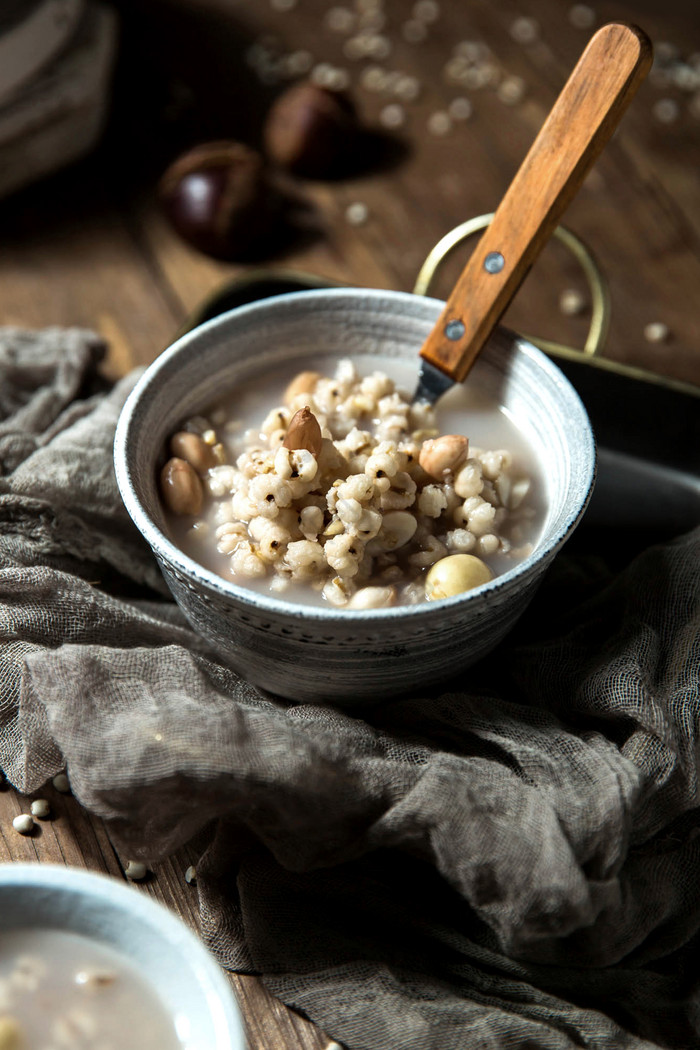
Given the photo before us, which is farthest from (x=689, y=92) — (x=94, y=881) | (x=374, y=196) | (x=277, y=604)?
(x=94, y=881)

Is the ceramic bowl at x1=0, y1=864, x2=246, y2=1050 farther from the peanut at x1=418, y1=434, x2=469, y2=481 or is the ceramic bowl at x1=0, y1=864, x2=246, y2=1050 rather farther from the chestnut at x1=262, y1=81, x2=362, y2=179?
the chestnut at x1=262, y1=81, x2=362, y2=179

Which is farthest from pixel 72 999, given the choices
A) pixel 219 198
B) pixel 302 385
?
pixel 219 198

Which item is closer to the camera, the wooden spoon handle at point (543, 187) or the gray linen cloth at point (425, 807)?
the gray linen cloth at point (425, 807)

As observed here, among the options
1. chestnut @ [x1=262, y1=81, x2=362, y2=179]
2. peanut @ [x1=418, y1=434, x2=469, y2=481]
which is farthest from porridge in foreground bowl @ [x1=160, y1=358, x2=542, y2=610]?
chestnut @ [x1=262, y1=81, x2=362, y2=179]

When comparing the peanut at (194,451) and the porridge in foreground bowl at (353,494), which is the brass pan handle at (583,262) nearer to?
the porridge in foreground bowl at (353,494)

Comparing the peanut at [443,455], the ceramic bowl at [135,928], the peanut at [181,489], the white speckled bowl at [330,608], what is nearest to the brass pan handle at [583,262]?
the white speckled bowl at [330,608]

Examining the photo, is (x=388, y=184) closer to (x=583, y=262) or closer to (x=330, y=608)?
(x=583, y=262)
